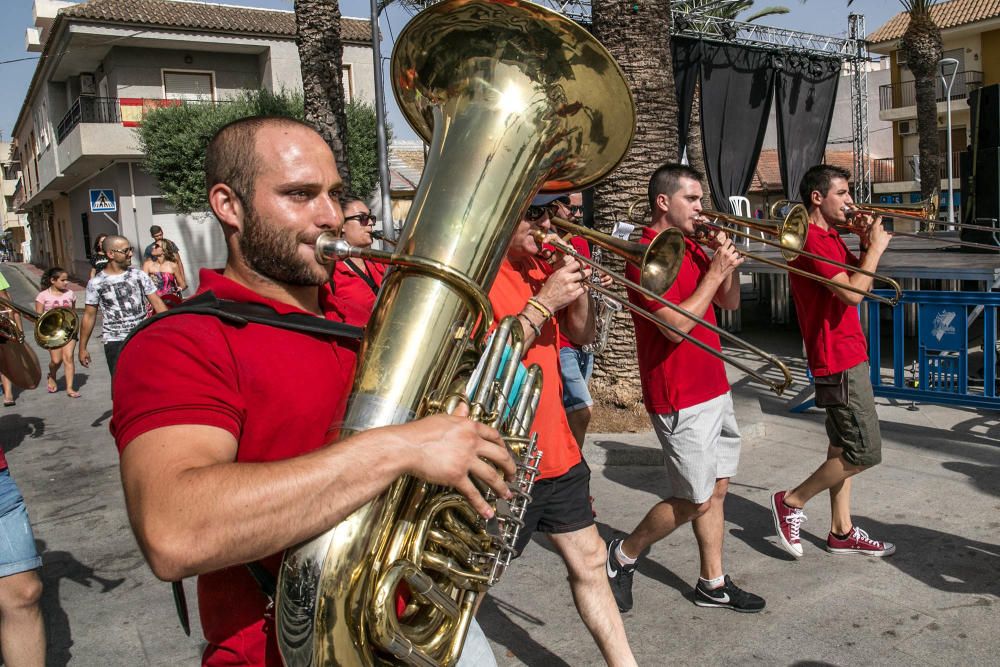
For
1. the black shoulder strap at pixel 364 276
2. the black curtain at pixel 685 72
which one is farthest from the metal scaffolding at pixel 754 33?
the black shoulder strap at pixel 364 276

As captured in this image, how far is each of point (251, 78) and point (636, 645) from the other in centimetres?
2649

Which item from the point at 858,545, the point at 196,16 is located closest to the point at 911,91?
the point at 196,16

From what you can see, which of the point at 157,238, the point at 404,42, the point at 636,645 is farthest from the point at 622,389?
the point at 157,238

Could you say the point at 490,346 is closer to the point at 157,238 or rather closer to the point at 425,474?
the point at 425,474

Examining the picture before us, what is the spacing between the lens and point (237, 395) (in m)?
1.44

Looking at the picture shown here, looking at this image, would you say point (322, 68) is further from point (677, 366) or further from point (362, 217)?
point (677, 366)

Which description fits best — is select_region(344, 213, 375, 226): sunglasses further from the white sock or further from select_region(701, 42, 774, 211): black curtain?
select_region(701, 42, 774, 211): black curtain

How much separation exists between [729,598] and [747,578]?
15.0 inches

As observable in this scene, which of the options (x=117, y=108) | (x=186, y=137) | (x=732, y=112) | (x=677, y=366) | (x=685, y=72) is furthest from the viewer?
(x=117, y=108)

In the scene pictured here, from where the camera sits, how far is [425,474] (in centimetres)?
136

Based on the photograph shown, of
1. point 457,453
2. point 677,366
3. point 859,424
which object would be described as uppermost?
point 457,453

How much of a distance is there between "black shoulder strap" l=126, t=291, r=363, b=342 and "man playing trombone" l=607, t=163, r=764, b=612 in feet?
6.46

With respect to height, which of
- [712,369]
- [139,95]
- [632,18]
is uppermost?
[139,95]

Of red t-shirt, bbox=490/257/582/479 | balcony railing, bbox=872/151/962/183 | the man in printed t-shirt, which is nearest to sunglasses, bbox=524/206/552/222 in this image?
red t-shirt, bbox=490/257/582/479
